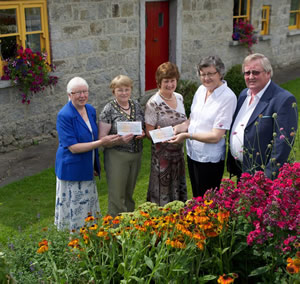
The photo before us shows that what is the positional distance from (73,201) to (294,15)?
554 inches

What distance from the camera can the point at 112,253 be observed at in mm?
2961

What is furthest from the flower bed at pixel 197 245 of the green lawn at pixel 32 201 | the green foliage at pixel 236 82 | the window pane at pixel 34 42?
the green foliage at pixel 236 82

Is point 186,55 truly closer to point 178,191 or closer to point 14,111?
point 14,111

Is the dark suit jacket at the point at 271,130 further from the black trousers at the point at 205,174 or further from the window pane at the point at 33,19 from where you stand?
the window pane at the point at 33,19

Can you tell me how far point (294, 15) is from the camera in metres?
16.1

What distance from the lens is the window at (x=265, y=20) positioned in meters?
14.2

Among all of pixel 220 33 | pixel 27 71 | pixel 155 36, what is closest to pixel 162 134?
pixel 27 71

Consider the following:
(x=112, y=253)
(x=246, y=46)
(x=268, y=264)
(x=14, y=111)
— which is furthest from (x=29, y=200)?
(x=246, y=46)

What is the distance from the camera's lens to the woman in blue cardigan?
4277 millimetres

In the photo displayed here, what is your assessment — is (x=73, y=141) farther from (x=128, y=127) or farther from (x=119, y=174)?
(x=119, y=174)

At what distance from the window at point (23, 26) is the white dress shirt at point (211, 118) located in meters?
4.24

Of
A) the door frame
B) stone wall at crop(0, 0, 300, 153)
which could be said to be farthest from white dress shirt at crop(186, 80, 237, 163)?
the door frame

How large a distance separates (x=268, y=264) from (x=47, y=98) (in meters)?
6.00

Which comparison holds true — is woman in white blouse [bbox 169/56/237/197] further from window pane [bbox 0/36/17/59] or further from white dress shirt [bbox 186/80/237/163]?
window pane [bbox 0/36/17/59]
